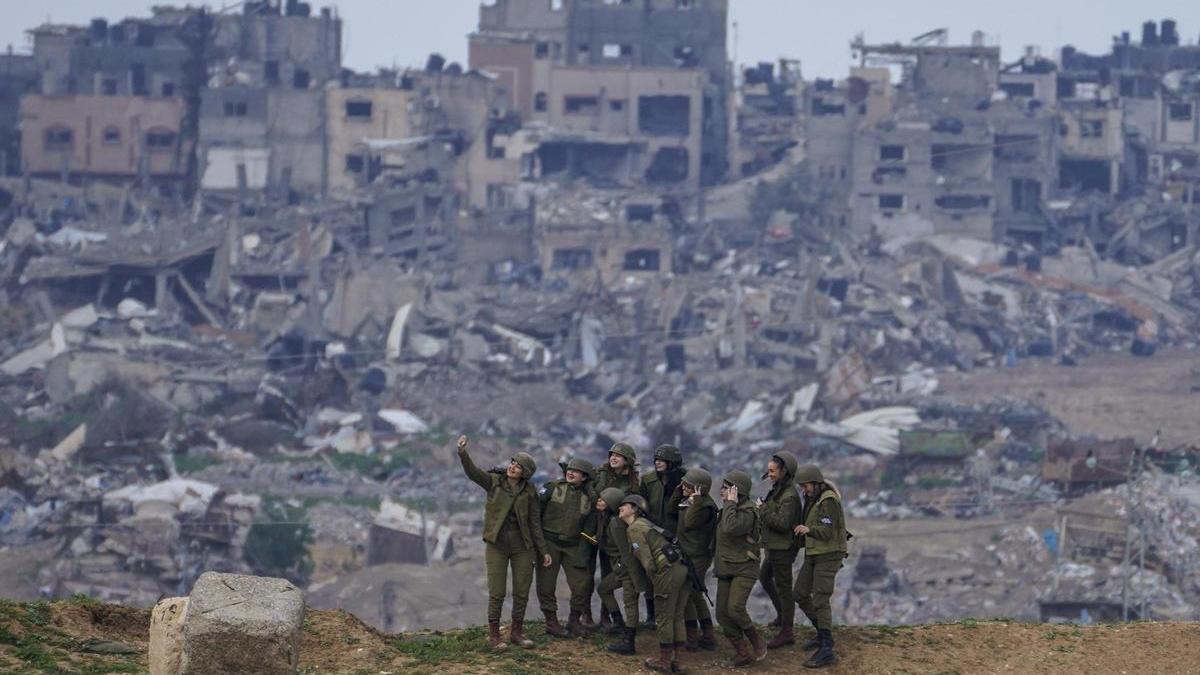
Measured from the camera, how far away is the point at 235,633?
10.5 m

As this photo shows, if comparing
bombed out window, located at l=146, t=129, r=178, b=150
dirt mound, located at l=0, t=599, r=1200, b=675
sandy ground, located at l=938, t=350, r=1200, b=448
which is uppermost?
bombed out window, located at l=146, t=129, r=178, b=150

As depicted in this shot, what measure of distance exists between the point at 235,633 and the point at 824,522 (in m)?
3.34

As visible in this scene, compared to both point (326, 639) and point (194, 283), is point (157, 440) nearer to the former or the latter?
point (194, 283)

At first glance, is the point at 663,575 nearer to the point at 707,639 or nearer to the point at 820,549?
the point at 707,639

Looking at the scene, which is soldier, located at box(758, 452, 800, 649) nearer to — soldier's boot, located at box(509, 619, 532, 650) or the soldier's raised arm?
soldier's boot, located at box(509, 619, 532, 650)

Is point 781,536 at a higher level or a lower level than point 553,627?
higher

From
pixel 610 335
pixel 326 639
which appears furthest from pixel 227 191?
pixel 326 639

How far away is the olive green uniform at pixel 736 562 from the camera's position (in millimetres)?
11711

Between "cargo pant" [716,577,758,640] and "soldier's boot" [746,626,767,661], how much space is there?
0.20 ft

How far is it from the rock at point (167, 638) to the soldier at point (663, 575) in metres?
2.50

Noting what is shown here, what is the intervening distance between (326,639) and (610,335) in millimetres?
35473

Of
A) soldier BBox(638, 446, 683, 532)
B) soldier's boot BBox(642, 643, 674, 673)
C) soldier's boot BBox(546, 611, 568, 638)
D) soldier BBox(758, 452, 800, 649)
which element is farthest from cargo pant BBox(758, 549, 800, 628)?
soldier's boot BBox(546, 611, 568, 638)

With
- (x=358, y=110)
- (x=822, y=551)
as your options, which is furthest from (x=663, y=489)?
(x=358, y=110)

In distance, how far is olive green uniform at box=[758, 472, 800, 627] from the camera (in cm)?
1191
